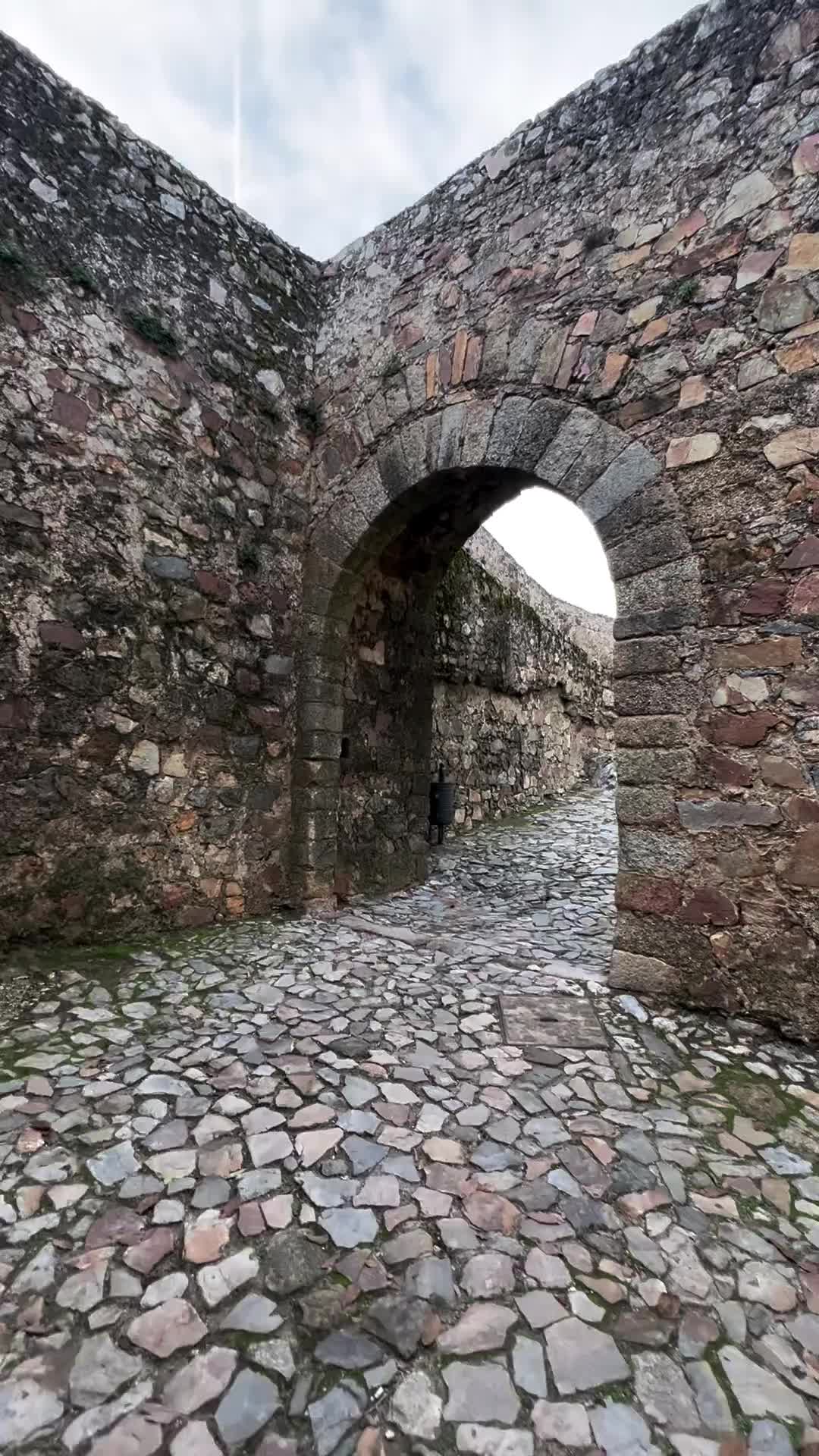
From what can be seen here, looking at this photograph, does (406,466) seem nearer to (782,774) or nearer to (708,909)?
(782,774)

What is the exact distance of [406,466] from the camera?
3.92m

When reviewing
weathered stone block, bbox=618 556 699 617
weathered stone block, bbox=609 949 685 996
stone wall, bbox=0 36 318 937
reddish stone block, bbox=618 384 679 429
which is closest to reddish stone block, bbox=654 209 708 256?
reddish stone block, bbox=618 384 679 429

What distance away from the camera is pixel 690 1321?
1.37 meters

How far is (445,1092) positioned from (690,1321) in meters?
0.89

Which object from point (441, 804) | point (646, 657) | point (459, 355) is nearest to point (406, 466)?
point (459, 355)

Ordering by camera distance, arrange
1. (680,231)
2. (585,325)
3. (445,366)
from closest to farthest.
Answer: (680,231)
(585,325)
(445,366)

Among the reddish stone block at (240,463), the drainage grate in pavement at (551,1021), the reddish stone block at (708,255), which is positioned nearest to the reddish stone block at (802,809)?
the drainage grate in pavement at (551,1021)

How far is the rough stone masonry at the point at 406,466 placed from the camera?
2.71 metres

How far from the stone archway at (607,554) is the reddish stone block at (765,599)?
0.64ft

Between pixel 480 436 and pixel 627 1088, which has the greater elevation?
pixel 480 436

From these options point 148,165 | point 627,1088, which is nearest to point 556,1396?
point 627,1088

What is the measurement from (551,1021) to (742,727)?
4.52ft

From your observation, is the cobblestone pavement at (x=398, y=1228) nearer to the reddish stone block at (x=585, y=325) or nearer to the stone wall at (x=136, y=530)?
the stone wall at (x=136, y=530)

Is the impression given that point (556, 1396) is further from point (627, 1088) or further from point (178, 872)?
point (178, 872)
